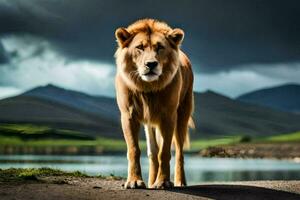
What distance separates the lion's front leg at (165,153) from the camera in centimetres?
1362

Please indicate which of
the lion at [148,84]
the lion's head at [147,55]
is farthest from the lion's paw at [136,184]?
the lion's head at [147,55]

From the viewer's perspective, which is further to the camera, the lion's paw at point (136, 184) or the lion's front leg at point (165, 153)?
the lion's front leg at point (165, 153)

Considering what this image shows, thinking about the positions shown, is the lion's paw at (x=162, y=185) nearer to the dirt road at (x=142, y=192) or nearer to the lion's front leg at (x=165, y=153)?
the lion's front leg at (x=165, y=153)

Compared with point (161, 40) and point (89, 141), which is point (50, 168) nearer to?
point (161, 40)

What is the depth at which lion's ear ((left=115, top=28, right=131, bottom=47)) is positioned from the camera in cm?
1333

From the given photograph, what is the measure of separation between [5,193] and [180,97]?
4.38 meters

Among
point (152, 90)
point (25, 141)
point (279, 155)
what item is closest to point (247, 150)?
point (279, 155)

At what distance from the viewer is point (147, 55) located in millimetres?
12797

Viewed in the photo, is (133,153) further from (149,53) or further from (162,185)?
(149,53)

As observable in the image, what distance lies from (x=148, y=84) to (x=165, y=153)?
4.72ft

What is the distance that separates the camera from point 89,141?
12506 cm

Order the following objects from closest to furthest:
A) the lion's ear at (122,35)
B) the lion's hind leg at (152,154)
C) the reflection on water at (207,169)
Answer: the lion's ear at (122,35) < the lion's hind leg at (152,154) < the reflection on water at (207,169)

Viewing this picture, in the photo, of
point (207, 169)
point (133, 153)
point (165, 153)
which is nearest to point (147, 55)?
point (133, 153)

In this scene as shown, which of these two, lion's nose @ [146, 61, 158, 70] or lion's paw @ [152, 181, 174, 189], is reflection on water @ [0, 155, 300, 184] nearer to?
lion's paw @ [152, 181, 174, 189]
